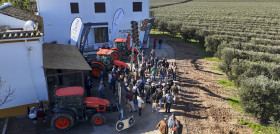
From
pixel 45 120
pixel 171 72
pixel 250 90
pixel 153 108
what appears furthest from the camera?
pixel 171 72

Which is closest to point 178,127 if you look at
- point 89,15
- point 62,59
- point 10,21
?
point 62,59

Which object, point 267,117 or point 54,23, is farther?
point 54,23

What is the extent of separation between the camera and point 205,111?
11.3 m

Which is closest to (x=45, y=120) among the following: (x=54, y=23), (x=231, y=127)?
(x=231, y=127)

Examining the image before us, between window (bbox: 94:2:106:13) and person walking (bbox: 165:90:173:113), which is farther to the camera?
window (bbox: 94:2:106:13)

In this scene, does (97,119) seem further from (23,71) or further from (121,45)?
(121,45)

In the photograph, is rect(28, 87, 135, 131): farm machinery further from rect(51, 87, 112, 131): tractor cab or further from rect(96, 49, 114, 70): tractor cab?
rect(96, 49, 114, 70): tractor cab

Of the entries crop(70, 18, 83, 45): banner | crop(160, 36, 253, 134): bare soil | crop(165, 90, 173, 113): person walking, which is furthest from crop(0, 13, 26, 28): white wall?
crop(160, 36, 253, 134): bare soil

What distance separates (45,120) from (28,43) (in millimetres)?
3921

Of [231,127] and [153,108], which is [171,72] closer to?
[153,108]

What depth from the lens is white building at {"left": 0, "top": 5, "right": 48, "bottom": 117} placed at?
974 cm

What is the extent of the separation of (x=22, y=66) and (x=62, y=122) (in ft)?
12.2

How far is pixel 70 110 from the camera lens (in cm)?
919

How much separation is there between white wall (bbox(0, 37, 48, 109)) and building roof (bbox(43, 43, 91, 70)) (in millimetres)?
662
